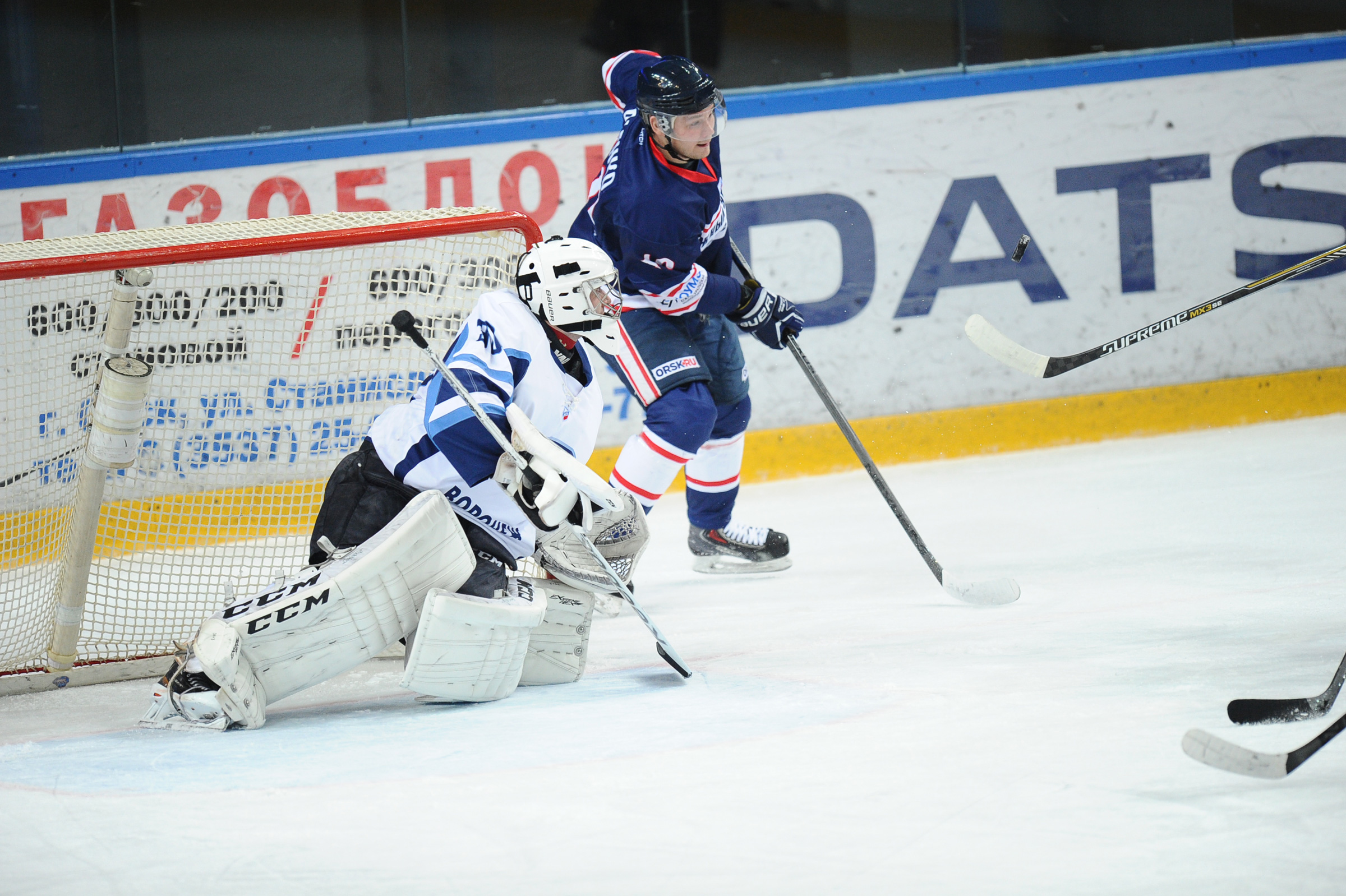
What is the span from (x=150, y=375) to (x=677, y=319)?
1.26 m

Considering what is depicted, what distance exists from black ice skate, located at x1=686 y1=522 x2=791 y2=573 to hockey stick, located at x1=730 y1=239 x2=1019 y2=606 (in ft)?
1.20

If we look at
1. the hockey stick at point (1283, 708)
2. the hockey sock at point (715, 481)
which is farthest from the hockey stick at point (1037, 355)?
the hockey stick at point (1283, 708)

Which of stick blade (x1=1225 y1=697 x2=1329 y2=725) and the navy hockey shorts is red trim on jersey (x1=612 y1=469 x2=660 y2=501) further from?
stick blade (x1=1225 y1=697 x2=1329 y2=725)

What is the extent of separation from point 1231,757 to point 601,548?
5.41 feet

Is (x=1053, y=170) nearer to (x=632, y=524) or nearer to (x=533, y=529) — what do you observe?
(x=632, y=524)

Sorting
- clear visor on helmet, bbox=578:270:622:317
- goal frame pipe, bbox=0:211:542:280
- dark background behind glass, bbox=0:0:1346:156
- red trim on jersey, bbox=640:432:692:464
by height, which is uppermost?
dark background behind glass, bbox=0:0:1346:156

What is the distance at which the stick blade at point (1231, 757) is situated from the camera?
1566 mm

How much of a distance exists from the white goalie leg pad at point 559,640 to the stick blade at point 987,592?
88cm

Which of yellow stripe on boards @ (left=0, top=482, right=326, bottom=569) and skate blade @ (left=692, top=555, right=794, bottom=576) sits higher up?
yellow stripe on boards @ (left=0, top=482, right=326, bottom=569)

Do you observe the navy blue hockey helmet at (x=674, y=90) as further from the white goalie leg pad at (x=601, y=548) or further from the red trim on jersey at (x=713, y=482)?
the red trim on jersey at (x=713, y=482)

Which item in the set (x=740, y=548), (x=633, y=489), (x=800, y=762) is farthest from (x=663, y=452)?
(x=800, y=762)

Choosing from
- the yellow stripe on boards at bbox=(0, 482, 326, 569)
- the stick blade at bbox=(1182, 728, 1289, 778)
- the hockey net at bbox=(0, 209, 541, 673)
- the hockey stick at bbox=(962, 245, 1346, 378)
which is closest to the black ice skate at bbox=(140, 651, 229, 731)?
the hockey net at bbox=(0, 209, 541, 673)

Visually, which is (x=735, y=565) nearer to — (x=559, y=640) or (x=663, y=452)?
(x=663, y=452)

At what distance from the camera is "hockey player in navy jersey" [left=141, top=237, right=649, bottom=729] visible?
7.16 feet
